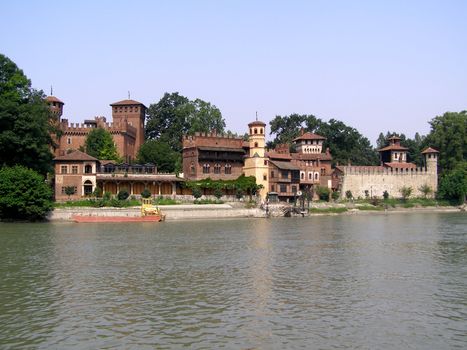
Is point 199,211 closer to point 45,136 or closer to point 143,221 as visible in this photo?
point 143,221

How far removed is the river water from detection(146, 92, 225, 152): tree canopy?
5182 cm

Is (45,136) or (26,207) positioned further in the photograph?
(45,136)

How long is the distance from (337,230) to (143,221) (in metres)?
18.7

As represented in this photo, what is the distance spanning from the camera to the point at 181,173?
6562 centimetres

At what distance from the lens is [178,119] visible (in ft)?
277

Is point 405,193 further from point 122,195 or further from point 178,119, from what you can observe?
point 122,195

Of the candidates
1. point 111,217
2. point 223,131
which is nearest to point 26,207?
point 111,217

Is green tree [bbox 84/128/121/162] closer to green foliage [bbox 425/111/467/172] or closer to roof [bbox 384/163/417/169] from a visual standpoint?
roof [bbox 384/163/417/169]

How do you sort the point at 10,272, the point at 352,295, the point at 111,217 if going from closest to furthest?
the point at 352,295 < the point at 10,272 < the point at 111,217

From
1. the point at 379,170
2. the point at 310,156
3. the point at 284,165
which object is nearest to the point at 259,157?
the point at 284,165

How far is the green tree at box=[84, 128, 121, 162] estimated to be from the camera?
66.6 meters

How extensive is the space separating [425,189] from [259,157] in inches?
1008

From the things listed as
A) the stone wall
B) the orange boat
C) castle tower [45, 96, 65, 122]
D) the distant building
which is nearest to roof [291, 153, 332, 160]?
the stone wall

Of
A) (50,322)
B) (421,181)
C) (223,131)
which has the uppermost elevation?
(223,131)
